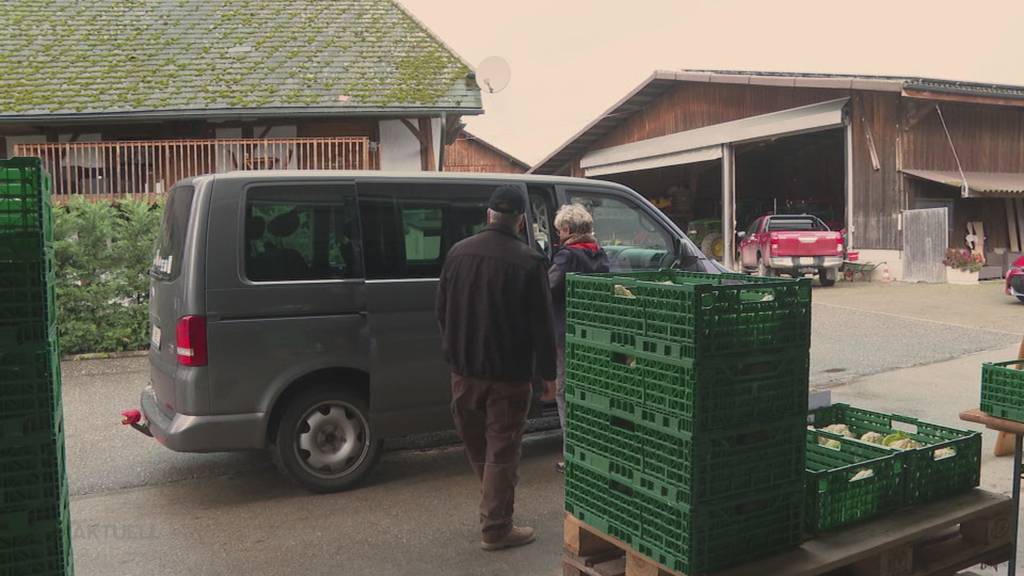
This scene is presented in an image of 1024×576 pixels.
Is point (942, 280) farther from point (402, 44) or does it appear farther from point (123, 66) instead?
point (123, 66)

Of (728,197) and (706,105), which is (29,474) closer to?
(728,197)

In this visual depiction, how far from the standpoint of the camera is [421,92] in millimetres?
17453

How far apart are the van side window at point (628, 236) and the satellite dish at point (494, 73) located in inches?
442

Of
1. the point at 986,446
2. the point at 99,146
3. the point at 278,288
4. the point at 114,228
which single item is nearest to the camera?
the point at 278,288

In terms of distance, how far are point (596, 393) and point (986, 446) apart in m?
4.89

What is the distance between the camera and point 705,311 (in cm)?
273

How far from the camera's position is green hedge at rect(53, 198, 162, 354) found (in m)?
10.6

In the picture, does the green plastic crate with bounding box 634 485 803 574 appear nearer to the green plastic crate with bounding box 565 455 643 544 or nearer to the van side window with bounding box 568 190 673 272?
the green plastic crate with bounding box 565 455 643 544

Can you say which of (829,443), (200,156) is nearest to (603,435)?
(829,443)

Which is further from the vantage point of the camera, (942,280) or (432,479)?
(942,280)

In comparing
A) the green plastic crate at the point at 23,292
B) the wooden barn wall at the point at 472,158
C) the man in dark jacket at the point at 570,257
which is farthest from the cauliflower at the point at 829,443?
the wooden barn wall at the point at 472,158

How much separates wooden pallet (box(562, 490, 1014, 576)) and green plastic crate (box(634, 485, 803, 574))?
4 centimetres

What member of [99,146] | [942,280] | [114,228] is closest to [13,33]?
[99,146]

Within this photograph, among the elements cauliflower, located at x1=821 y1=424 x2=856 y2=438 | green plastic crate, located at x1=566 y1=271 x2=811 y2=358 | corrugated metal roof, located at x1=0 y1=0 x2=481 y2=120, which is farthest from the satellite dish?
green plastic crate, located at x1=566 y1=271 x2=811 y2=358
